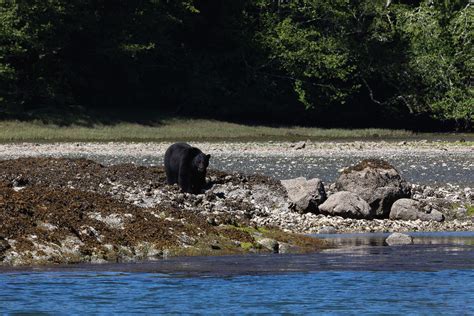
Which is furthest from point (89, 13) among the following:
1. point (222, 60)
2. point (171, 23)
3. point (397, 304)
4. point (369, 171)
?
point (397, 304)

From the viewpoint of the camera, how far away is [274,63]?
47.6 m

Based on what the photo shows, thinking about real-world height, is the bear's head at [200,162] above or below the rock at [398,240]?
above

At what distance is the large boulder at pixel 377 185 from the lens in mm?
19422

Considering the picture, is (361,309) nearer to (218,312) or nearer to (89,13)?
(218,312)

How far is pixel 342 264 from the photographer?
14422 millimetres

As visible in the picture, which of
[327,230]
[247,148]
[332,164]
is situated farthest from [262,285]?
[247,148]

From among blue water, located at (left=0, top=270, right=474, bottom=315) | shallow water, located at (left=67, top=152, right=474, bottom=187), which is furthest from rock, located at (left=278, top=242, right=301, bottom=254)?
shallow water, located at (left=67, top=152, right=474, bottom=187)

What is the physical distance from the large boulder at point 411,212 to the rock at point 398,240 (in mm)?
2641

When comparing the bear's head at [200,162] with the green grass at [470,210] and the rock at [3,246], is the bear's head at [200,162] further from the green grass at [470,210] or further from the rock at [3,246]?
the rock at [3,246]

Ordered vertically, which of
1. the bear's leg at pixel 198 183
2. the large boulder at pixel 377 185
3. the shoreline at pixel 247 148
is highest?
the large boulder at pixel 377 185

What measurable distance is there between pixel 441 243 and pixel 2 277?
20.5 feet

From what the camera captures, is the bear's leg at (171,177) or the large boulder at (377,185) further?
the bear's leg at (171,177)

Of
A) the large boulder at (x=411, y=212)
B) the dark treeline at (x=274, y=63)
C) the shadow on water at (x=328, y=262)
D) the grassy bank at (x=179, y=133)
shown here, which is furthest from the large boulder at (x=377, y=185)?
the dark treeline at (x=274, y=63)

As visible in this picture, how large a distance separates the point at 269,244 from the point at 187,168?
5.02m
